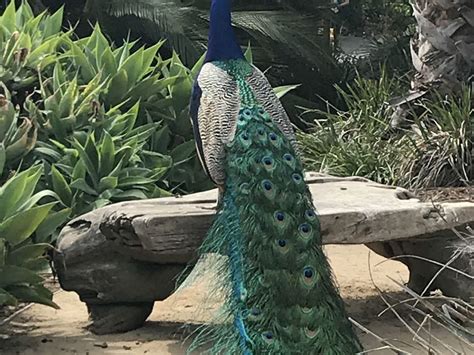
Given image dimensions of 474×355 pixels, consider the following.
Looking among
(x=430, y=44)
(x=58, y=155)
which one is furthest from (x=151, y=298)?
(x=430, y=44)

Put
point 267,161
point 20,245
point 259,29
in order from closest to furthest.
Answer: point 267,161 → point 20,245 → point 259,29

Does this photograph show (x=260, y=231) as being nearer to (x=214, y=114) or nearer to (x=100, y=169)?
(x=214, y=114)

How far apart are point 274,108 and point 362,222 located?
716 millimetres

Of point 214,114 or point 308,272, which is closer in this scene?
point 308,272

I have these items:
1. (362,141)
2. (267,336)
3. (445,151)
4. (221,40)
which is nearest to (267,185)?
(267,336)

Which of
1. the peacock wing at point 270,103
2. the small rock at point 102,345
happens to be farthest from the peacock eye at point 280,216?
the small rock at point 102,345

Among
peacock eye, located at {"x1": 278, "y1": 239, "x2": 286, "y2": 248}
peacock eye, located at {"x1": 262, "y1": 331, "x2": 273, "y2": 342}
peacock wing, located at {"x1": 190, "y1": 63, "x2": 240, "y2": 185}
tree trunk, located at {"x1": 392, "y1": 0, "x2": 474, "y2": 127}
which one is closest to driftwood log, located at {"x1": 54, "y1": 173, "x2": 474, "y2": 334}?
peacock wing, located at {"x1": 190, "y1": 63, "x2": 240, "y2": 185}

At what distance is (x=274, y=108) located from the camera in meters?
4.54

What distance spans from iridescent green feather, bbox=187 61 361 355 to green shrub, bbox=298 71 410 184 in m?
3.07

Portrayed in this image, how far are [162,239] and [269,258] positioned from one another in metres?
0.67

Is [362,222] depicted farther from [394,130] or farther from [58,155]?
[394,130]

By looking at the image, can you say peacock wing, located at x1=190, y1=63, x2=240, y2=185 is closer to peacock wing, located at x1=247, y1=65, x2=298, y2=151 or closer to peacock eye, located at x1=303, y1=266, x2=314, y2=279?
peacock wing, located at x1=247, y1=65, x2=298, y2=151

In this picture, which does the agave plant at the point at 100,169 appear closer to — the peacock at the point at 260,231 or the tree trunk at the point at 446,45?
the peacock at the point at 260,231

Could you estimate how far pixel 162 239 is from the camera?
425 cm
